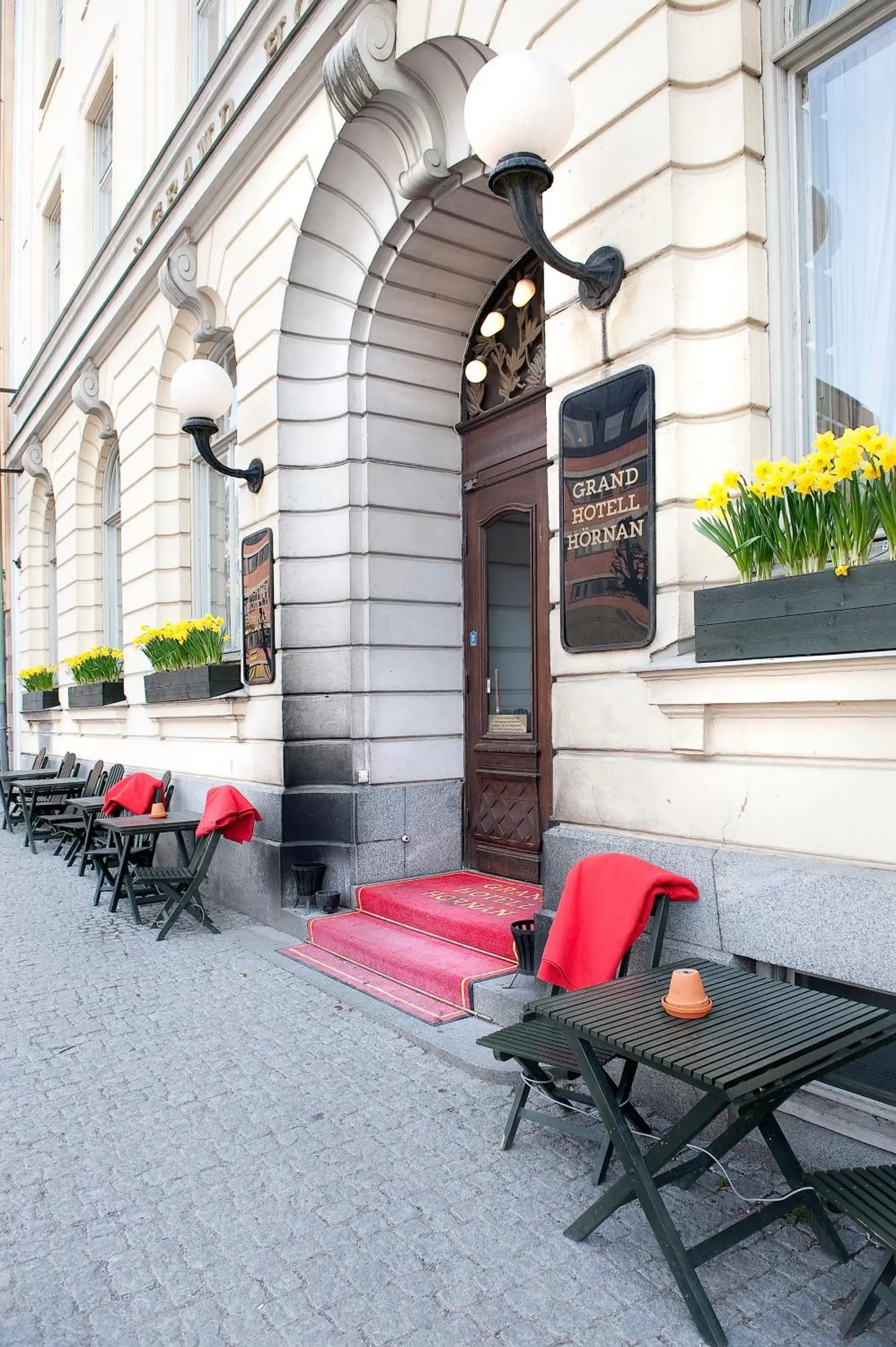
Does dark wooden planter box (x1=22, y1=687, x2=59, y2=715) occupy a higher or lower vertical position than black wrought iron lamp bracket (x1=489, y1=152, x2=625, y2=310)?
lower

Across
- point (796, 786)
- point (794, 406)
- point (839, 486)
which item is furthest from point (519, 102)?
point (796, 786)

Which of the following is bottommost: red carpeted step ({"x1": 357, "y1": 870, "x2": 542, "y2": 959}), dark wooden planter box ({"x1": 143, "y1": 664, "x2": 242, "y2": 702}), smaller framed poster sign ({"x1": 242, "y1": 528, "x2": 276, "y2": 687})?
red carpeted step ({"x1": 357, "y1": 870, "x2": 542, "y2": 959})

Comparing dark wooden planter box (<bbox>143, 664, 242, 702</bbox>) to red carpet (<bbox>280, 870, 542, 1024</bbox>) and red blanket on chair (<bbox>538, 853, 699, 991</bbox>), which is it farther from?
red blanket on chair (<bbox>538, 853, 699, 991</bbox>)

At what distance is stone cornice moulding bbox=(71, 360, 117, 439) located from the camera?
11.9 m

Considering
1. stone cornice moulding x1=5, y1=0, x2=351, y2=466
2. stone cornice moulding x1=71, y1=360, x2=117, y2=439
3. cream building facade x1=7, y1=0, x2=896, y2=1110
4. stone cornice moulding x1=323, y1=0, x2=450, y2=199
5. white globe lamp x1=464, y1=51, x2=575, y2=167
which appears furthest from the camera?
stone cornice moulding x1=71, y1=360, x2=117, y2=439

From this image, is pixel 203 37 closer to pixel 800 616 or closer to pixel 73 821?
pixel 73 821

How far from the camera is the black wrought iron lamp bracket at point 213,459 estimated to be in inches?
288

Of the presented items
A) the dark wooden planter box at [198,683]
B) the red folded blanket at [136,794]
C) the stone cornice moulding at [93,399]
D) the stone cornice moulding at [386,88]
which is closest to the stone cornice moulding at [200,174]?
the stone cornice moulding at [93,399]

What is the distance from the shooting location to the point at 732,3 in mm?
A: 3965

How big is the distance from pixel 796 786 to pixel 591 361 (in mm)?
2240

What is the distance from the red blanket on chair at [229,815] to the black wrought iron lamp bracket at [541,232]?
13.6ft

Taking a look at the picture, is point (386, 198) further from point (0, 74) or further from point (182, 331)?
point (0, 74)

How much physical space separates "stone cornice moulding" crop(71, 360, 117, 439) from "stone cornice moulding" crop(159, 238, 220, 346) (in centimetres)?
354

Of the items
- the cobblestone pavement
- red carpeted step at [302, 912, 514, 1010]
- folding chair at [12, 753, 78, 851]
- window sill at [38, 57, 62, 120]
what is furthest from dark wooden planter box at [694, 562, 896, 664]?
window sill at [38, 57, 62, 120]
